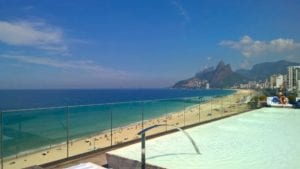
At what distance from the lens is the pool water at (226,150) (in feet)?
14.9

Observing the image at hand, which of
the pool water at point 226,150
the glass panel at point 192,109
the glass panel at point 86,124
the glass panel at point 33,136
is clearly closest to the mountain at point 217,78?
the glass panel at point 192,109

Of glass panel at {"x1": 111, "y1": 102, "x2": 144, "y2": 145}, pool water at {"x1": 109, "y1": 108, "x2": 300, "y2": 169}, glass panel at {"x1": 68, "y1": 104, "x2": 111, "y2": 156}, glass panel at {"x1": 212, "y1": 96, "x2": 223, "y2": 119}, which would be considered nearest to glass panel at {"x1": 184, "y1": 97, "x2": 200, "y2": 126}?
glass panel at {"x1": 212, "y1": 96, "x2": 223, "y2": 119}

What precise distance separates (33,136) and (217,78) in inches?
6656

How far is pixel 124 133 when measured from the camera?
11086 millimetres

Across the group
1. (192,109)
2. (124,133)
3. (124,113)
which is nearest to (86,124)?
(124,113)

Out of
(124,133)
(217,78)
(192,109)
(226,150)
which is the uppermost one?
(217,78)

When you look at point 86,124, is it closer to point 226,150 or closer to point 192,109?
point 226,150

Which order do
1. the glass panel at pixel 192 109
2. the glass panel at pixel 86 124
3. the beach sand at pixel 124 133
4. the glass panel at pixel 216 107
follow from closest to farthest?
the beach sand at pixel 124 133, the glass panel at pixel 86 124, the glass panel at pixel 192 109, the glass panel at pixel 216 107

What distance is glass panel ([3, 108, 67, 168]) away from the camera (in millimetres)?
4926

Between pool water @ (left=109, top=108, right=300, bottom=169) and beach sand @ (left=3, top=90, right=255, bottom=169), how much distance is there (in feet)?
3.49

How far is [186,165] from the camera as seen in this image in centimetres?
438

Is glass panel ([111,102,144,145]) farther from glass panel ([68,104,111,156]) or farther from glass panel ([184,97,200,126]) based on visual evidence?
glass panel ([184,97,200,126])

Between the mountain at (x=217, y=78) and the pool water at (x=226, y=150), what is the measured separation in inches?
6029

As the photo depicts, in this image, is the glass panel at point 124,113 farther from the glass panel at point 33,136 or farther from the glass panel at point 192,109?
the glass panel at point 192,109
